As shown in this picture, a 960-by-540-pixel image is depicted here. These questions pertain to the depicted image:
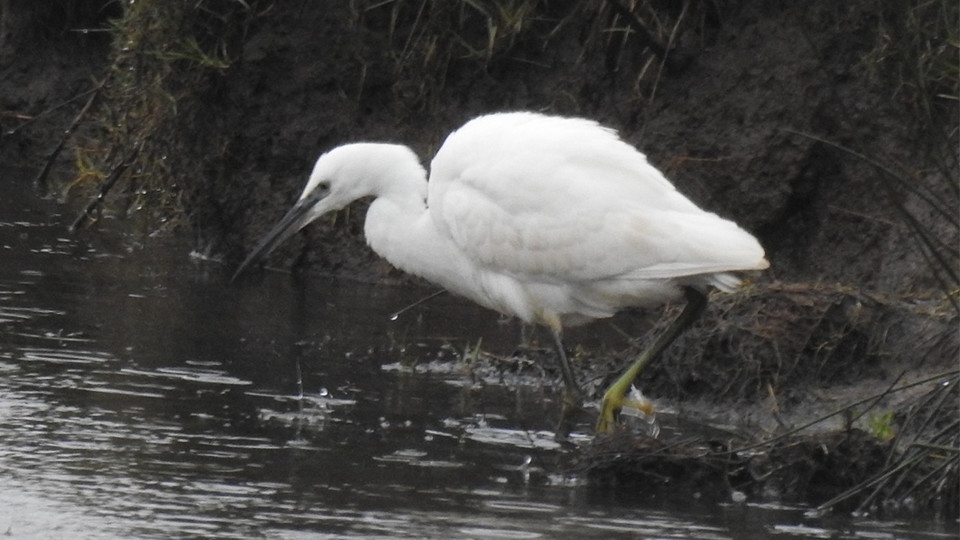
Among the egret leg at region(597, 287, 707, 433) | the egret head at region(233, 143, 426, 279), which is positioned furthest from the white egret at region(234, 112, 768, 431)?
the egret head at region(233, 143, 426, 279)

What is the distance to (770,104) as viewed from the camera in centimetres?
878

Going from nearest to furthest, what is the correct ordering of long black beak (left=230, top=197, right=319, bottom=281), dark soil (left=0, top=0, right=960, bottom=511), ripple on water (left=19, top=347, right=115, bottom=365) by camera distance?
ripple on water (left=19, top=347, right=115, bottom=365)
dark soil (left=0, top=0, right=960, bottom=511)
long black beak (left=230, top=197, right=319, bottom=281)

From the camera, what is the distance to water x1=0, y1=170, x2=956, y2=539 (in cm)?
477

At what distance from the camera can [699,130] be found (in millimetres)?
8922

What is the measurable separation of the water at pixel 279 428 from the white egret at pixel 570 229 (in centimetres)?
42

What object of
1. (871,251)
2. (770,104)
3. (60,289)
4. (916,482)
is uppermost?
(770,104)

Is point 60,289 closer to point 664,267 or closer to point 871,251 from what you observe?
point 664,267

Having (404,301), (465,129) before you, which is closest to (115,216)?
(404,301)

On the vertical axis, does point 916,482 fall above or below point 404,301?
below

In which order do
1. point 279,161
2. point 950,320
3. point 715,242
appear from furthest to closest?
point 279,161 < point 950,320 < point 715,242

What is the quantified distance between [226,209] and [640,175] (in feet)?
12.9

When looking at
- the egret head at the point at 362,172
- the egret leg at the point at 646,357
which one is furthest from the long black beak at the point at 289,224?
the egret leg at the point at 646,357

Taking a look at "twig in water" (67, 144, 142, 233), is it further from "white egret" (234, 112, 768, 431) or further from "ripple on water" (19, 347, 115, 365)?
"white egret" (234, 112, 768, 431)

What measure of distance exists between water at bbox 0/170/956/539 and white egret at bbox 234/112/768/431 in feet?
1.39
